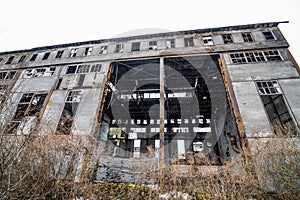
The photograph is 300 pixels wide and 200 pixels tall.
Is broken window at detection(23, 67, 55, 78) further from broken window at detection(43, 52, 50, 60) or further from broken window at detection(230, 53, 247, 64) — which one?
broken window at detection(230, 53, 247, 64)

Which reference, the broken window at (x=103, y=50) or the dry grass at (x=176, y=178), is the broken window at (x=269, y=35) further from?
the broken window at (x=103, y=50)

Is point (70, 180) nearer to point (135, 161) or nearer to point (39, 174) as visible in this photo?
point (39, 174)

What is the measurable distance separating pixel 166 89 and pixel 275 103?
27.1ft

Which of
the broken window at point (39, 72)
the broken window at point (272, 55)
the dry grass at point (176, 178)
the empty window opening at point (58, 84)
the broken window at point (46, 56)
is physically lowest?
the dry grass at point (176, 178)

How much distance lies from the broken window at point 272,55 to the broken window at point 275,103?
7.27 ft

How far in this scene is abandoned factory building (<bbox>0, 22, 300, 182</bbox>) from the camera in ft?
34.3

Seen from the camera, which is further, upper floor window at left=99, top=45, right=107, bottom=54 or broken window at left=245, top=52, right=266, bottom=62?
upper floor window at left=99, top=45, right=107, bottom=54

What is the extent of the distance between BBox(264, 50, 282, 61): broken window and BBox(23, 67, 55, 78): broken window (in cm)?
1766

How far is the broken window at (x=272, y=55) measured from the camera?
38.9 ft

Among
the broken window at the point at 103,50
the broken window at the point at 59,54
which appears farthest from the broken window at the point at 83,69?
the broken window at the point at 59,54

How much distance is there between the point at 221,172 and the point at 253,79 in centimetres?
720

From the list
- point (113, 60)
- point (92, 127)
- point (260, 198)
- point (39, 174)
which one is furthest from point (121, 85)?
point (260, 198)

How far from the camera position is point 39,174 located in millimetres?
5855

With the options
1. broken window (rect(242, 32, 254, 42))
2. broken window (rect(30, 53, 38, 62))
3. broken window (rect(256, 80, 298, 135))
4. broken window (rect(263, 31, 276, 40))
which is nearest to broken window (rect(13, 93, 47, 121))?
broken window (rect(30, 53, 38, 62))
